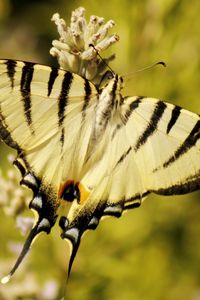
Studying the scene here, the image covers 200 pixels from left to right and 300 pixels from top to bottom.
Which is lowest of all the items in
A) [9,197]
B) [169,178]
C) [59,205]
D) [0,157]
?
[0,157]

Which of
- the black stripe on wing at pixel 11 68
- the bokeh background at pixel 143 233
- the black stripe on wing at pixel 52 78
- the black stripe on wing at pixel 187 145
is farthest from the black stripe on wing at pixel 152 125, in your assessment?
the bokeh background at pixel 143 233

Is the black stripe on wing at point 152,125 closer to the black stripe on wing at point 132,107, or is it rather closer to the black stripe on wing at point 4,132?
the black stripe on wing at point 132,107

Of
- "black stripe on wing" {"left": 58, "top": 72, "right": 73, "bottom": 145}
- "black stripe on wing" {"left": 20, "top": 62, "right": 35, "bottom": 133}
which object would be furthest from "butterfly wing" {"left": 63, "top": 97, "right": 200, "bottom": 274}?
"black stripe on wing" {"left": 20, "top": 62, "right": 35, "bottom": 133}

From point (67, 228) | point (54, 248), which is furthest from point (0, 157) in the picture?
point (67, 228)

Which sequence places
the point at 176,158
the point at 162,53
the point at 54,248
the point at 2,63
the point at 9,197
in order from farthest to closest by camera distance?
1. the point at 162,53
2. the point at 54,248
3. the point at 9,197
4. the point at 176,158
5. the point at 2,63

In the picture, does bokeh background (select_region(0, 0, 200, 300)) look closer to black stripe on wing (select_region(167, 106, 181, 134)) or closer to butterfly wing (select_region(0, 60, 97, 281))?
butterfly wing (select_region(0, 60, 97, 281))

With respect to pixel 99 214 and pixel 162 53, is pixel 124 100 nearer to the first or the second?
pixel 99 214

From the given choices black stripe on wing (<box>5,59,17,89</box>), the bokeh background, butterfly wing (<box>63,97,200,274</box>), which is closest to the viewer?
black stripe on wing (<box>5,59,17,89</box>)

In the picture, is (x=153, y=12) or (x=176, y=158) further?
(x=153, y=12)

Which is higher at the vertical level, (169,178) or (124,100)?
(124,100)

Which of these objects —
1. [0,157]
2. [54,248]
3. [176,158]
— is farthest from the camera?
[0,157]
